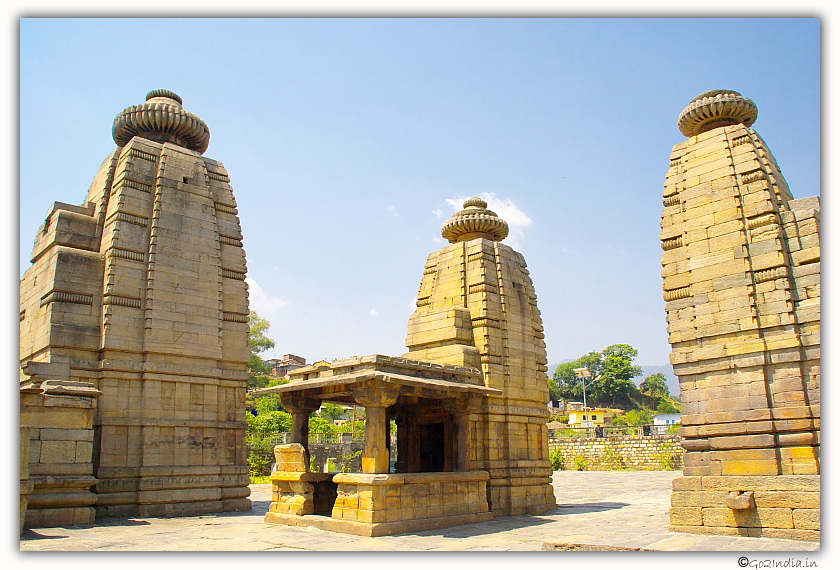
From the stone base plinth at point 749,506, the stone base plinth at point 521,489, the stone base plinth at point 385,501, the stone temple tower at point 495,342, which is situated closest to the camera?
the stone base plinth at point 749,506

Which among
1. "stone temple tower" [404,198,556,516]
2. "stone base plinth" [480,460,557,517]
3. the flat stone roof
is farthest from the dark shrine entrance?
Result: the flat stone roof

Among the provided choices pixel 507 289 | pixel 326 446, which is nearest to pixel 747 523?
pixel 507 289

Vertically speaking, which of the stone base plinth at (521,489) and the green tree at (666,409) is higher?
the green tree at (666,409)

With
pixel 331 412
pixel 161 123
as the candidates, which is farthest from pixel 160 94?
pixel 331 412

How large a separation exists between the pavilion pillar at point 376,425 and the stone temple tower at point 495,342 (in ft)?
10.2

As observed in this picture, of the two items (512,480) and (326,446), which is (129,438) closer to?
(512,480)

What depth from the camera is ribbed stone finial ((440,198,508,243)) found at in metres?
16.6

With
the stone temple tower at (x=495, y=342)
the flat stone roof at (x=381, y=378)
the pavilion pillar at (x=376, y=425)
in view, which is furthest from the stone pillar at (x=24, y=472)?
the stone temple tower at (x=495, y=342)

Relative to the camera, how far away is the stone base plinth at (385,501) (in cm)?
1084

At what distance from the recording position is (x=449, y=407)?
13.3 metres

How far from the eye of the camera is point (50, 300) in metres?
13.8

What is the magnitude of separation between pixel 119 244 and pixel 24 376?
3304 mm

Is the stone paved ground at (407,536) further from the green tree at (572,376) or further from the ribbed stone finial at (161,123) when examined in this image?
the green tree at (572,376)

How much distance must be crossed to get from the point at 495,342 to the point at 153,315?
7599 mm
